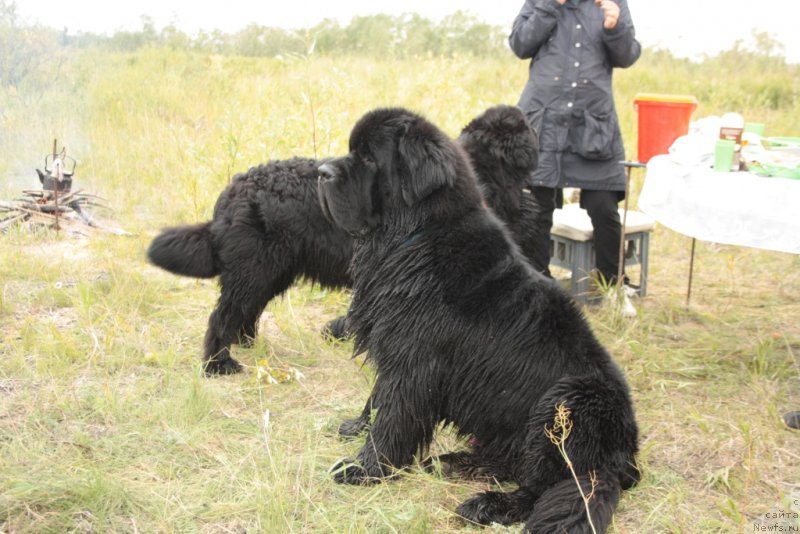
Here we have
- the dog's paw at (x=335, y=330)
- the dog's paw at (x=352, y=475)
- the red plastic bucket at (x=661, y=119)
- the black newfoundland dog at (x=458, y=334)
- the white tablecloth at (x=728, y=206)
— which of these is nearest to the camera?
the black newfoundland dog at (x=458, y=334)

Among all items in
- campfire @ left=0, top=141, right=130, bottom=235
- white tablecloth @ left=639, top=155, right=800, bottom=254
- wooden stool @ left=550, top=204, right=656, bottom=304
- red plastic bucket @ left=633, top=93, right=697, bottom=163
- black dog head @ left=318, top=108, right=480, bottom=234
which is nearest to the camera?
black dog head @ left=318, top=108, right=480, bottom=234

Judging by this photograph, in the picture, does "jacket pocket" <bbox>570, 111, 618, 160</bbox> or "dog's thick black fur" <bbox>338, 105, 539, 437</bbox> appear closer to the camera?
"dog's thick black fur" <bbox>338, 105, 539, 437</bbox>

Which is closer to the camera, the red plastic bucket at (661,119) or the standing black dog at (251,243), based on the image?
the standing black dog at (251,243)

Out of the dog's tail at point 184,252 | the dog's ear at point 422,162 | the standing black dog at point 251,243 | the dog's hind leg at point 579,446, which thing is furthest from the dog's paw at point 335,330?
the dog's hind leg at point 579,446

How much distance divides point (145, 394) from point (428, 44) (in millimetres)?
9769

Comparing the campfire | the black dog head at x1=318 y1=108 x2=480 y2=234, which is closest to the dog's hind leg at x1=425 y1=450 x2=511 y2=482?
the black dog head at x1=318 y1=108 x2=480 y2=234

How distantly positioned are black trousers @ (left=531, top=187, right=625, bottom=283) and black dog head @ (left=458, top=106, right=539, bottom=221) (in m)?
0.50

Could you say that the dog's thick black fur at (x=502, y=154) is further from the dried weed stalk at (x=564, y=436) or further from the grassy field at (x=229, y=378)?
the dried weed stalk at (x=564, y=436)

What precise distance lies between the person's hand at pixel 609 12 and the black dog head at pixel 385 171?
2094 millimetres

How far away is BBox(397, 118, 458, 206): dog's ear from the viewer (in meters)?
2.50

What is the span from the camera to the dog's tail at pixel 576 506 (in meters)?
2.17

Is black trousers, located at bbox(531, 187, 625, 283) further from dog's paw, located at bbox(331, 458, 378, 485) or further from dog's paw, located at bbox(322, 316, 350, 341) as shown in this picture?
dog's paw, located at bbox(331, 458, 378, 485)

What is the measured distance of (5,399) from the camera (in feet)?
10.3

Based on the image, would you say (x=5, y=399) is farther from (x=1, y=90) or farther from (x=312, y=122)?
(x=1, y=90)
